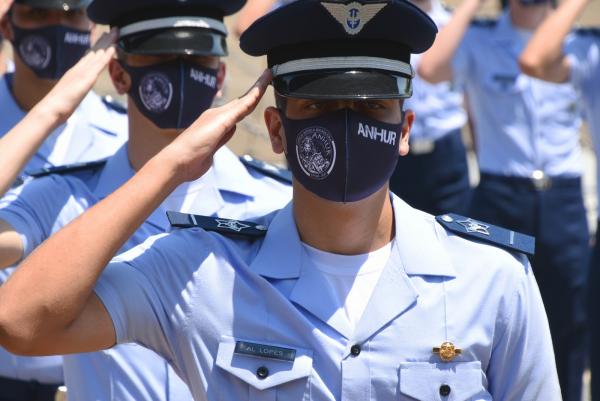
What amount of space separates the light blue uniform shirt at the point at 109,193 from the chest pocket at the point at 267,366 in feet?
2.68

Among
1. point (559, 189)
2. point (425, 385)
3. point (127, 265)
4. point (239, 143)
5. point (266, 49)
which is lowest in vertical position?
point (239, 143)

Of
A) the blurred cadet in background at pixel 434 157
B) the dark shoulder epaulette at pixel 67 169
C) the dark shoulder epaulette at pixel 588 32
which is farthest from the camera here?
the blurred cadet in background at pixel 434 157

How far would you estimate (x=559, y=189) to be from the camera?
6906 mm

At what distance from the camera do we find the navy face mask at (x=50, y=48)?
17.1ft

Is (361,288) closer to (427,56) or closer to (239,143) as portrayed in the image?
(427,56)

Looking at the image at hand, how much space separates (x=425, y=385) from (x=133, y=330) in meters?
0.70

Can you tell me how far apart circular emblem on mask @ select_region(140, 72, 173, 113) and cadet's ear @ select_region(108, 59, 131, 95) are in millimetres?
87

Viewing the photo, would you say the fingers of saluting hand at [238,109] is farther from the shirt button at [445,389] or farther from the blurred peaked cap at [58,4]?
the blurred peaked cap at [58,4]

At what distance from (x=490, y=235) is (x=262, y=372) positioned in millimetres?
691

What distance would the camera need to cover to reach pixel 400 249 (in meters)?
3.19

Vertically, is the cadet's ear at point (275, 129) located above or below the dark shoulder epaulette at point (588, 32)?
above

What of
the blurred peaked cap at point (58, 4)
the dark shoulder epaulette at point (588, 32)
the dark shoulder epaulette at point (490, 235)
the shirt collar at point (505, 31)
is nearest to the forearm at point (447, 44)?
the shirt collar at point (505, 31)

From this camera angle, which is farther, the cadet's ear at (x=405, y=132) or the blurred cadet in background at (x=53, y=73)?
the blurred cadet in background at (x=53, y=73)

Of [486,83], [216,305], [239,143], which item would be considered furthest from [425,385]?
[239,143]
